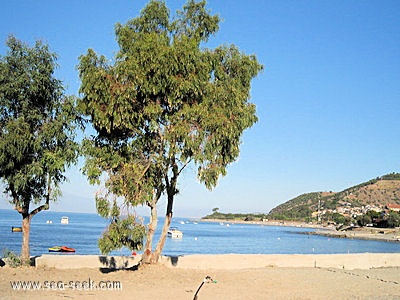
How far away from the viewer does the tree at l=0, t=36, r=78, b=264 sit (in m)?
16.6

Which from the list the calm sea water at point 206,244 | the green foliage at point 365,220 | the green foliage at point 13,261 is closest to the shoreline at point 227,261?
the green foliage at point 13,261

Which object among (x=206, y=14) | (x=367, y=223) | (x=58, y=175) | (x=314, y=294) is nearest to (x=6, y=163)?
(x=58, y=175)

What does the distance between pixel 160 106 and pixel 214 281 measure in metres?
6.10

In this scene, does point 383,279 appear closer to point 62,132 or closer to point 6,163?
point 62,132

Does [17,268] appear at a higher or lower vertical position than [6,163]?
lower

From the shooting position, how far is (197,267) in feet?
64.7

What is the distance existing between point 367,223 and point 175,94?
470ft

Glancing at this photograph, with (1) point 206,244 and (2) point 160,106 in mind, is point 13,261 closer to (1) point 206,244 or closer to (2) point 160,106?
(2) point 160,106

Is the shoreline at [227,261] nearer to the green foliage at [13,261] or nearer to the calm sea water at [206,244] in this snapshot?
the green foliage at [13,261]

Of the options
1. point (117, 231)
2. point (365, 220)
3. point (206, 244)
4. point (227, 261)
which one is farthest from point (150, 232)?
point (365, 220)

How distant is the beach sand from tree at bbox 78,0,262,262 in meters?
1.80

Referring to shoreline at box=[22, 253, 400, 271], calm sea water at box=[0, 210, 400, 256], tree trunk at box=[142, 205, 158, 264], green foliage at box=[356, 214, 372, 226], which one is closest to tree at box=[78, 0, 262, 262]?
tree trunk at box=[142, 205, 158, 264]

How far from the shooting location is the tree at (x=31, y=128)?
16.6 m

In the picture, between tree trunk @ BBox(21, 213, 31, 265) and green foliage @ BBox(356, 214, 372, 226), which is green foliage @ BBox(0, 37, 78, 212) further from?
Answer: green foliage @ BBox(356, 214, 372, 226)
